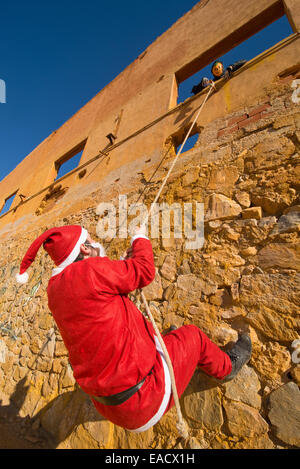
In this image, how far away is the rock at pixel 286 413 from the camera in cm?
112

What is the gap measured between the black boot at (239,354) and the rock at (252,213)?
3.16ft

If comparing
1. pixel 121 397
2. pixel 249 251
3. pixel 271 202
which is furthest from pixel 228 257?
pixel 121 397

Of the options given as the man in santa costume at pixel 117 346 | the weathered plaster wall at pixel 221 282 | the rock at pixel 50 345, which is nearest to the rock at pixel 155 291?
the weathered plaster wall at pixel 221 282

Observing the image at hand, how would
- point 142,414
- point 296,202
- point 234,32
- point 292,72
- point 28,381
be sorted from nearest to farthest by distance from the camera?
1. point 142,414
2. point 296,202
3. point 292,72
4. point 28,381
5. point 234,32

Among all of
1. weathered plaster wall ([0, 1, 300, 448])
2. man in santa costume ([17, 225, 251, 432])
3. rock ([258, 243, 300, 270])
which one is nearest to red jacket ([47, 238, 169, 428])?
man in santa costume ([17, 225, 251, 432])

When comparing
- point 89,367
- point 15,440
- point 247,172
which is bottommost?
point 15,440

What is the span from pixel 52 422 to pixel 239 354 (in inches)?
83.8

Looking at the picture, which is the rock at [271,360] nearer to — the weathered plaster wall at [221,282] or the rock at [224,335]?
the weathered plaster wall at [221,282]

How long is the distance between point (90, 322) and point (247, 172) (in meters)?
1.93

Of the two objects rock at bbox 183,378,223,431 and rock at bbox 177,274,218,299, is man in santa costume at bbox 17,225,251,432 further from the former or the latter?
rock at bbox 177,274,218,299

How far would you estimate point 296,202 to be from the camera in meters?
1.62

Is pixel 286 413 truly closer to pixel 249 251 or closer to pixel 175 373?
pixel 175 373
